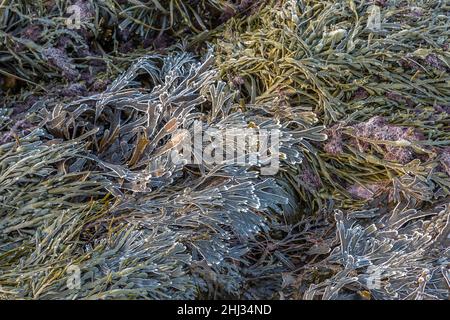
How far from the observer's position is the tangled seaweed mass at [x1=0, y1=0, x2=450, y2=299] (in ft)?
5.08

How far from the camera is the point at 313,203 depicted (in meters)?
1.84

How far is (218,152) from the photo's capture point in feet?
5.76

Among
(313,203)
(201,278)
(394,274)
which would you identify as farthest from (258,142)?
(394,274)

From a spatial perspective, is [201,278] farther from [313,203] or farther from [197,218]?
[313,203]

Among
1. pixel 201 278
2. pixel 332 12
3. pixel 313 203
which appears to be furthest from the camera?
pixel 332 12

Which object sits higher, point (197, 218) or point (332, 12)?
point (332, 12)

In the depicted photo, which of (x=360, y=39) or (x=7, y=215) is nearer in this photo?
(x=7, y=215)

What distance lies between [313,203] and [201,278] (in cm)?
50

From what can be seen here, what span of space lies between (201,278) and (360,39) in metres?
1.06

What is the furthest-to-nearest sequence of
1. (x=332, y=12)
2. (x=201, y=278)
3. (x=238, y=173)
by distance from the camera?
(x=332, y=12), (x=238, y=173), (x=201, y=278)

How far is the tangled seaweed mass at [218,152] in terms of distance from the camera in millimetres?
1548

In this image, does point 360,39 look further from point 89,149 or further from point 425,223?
point 89,149
